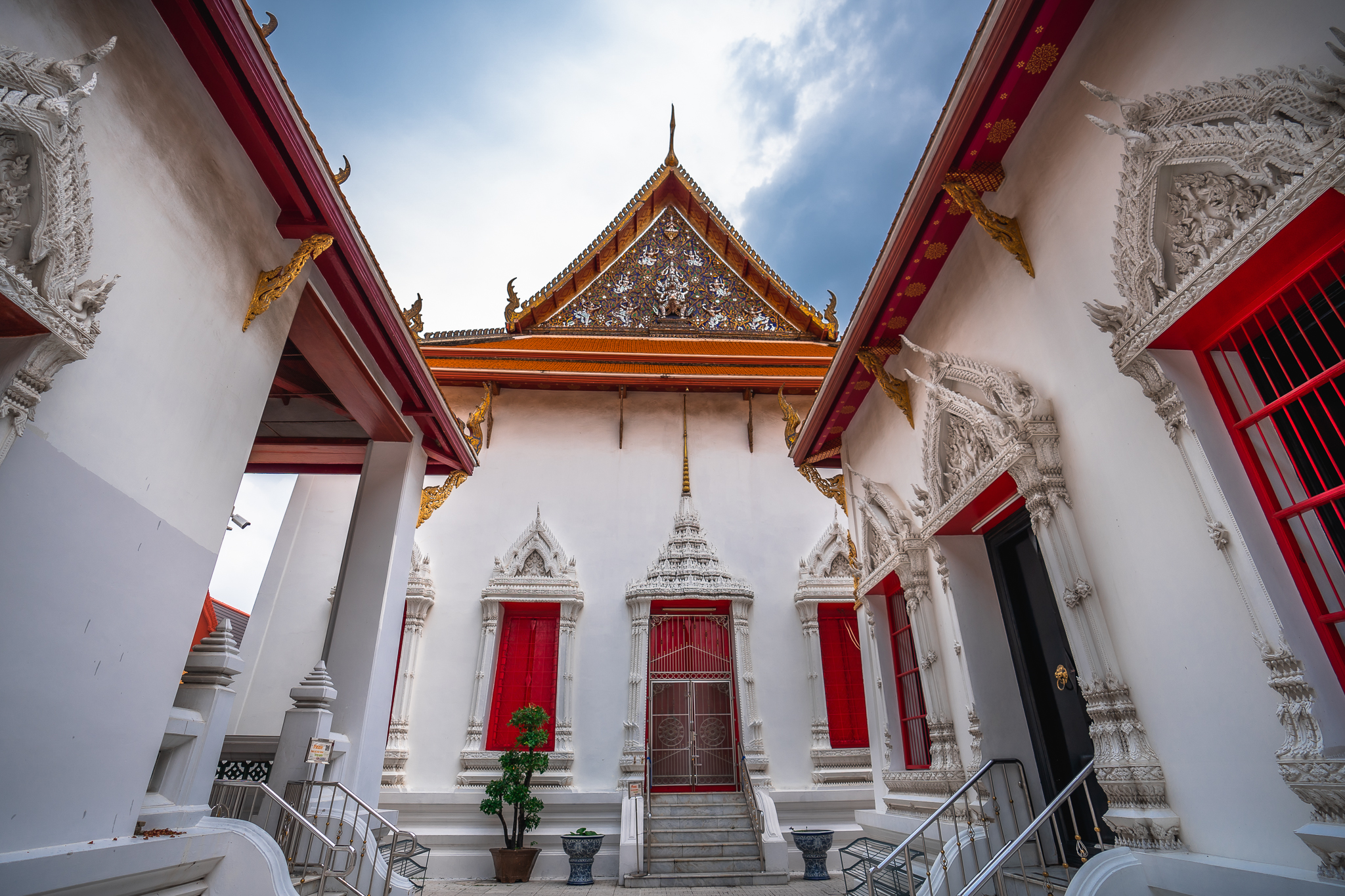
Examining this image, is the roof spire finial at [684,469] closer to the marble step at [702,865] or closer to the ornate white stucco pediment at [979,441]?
the marble step at [702,865]

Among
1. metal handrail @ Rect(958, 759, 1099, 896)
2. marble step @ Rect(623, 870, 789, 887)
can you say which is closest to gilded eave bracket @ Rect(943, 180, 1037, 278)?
metal handrail @ Rect(958, 759, 1099, 896)

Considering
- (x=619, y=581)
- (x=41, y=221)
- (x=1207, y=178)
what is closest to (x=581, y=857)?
(x=619, y=581)

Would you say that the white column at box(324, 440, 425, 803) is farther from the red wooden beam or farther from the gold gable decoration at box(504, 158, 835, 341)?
the gold gable decoration at box(504, 158, 835, 341)

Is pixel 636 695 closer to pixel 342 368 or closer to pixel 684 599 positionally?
pixel 684 599

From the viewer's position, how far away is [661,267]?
1002cm

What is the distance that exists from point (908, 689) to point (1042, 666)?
1268 millimetres

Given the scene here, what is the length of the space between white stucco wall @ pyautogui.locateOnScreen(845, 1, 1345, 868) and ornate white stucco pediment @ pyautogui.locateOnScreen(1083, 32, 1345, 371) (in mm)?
102

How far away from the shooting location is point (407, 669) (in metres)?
7.21

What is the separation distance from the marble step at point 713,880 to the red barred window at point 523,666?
176 cm

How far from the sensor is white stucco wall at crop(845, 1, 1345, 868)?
1.96 metres

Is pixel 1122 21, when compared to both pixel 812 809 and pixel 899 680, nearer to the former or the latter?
pixel 899 680

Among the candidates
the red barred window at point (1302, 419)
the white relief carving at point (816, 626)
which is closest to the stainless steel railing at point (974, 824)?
the red barred window at point (1302, 419)

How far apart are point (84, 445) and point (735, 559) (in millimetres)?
6548

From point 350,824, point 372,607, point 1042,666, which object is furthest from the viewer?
point 372,607
